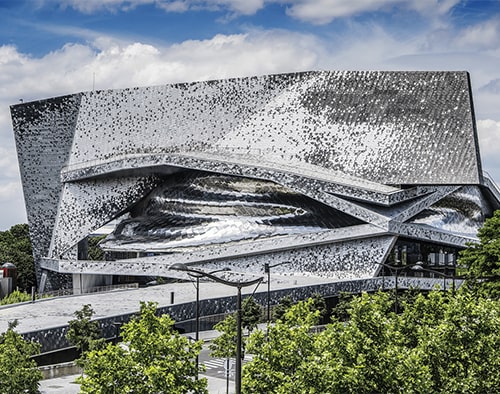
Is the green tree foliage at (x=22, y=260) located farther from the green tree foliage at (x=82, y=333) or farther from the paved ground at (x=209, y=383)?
the paved ground at (x=209, y=383)

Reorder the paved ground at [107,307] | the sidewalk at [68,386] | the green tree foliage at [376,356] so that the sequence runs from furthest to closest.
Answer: the paved ground at [107,307] → the sidewalk at [68,386] → the green tree foliage at [376,356]

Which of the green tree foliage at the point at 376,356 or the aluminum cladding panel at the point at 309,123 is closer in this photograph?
the green tree foliage at the point at 376,356

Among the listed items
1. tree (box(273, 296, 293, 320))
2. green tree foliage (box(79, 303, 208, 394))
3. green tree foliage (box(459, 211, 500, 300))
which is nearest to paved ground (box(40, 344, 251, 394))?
tree (box(273, 296, 293, 320))

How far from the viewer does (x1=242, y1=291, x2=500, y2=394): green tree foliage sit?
66.2ft

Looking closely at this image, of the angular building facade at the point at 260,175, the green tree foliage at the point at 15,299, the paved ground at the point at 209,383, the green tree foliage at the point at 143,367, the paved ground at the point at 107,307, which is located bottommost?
the paved ground at the point at 209,383

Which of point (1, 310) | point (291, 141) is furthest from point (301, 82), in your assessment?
point (1, 310)

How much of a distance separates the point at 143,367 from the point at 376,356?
5.77 metres

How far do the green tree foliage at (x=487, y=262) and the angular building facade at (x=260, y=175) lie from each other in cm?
1174

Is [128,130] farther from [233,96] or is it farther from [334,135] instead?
[334,135]

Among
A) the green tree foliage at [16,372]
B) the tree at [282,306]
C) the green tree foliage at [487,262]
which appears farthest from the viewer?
the tree at [282,306]

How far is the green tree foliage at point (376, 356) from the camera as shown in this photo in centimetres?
2019

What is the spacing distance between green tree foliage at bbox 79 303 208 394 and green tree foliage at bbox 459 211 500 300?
2139 cm

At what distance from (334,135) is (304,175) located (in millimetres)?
6551

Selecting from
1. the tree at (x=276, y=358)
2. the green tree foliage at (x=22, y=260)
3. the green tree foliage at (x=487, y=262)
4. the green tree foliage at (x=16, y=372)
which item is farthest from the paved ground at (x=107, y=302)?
the green tree foliage at (x=22, y=260)
